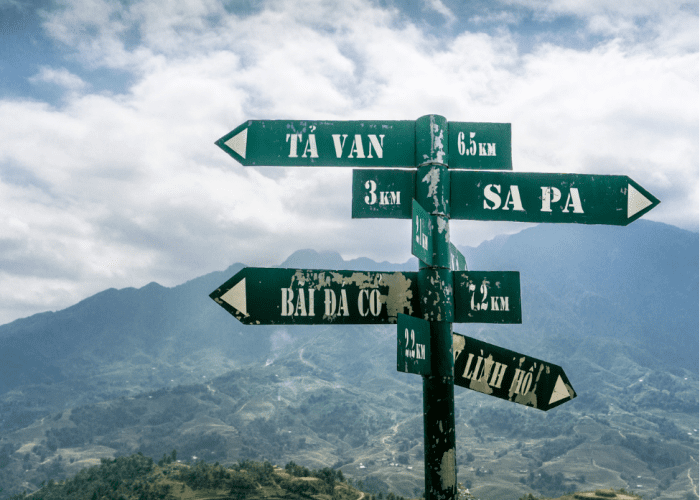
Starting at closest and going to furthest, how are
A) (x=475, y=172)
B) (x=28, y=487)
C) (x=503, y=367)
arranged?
(x=503, y=367) < (x=475, y=172) < (x=28, y=487)

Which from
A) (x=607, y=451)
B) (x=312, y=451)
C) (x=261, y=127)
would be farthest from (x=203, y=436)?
(x=261, y=127)

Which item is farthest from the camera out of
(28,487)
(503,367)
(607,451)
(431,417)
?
(607,451)

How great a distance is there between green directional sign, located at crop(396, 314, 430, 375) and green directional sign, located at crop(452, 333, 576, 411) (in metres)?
0.34

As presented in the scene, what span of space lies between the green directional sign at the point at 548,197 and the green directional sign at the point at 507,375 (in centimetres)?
97

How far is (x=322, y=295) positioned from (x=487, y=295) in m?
1.15

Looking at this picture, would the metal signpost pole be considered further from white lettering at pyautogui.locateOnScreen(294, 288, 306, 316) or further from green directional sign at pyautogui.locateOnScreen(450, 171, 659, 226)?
white lettering at pyautogui.locateOnScreen(294, 288, 306, 316)

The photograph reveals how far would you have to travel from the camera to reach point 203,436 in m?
191

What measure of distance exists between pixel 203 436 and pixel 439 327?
7990 inches

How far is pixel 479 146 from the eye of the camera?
14.0 ft

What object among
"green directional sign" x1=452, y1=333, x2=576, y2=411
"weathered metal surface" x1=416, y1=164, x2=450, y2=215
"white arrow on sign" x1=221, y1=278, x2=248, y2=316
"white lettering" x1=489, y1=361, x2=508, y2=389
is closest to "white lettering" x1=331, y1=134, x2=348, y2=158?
"weathered metal surface" x1=416, y1=164, x2=450, y2=215

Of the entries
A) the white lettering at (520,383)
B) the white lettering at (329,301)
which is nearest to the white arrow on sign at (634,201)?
the white lettering at (520,383)

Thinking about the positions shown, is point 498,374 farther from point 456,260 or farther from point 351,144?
point 351,144

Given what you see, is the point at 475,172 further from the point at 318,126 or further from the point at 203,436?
the point at 203,436

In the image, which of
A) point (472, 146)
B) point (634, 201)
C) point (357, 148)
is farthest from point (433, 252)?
point (634, 201)
